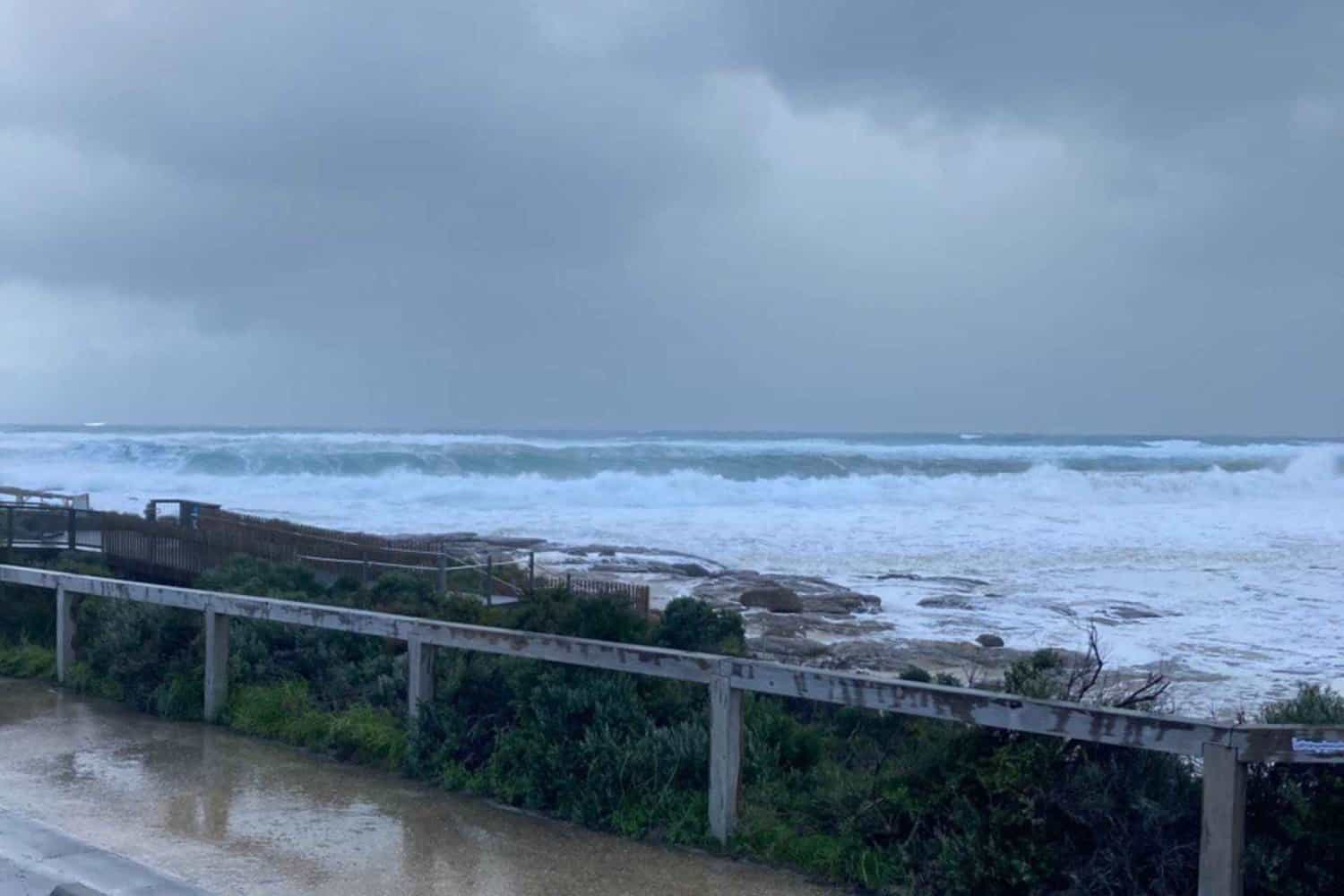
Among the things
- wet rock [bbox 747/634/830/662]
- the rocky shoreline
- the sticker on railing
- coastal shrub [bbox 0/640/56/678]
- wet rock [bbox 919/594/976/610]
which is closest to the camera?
the sticker on railing

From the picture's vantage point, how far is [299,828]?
694cm

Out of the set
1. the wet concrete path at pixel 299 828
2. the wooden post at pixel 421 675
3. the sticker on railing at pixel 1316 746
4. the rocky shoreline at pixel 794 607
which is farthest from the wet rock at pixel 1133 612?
the sticker on railing at pixel 1316 746

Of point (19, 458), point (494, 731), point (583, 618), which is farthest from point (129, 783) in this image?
point (19, 458)

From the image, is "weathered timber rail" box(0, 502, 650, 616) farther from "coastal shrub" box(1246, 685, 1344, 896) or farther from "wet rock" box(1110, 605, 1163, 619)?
"coastal shrub" box(1246, 685, 1344, 896)

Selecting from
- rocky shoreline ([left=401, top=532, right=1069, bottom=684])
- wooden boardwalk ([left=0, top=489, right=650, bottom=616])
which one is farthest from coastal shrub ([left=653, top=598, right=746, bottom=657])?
wooden boardwalk ([left=0, top=489, right=650, bottom=616])

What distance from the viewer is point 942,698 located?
585 centimetres

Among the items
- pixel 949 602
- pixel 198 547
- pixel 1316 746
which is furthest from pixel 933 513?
pixel 1316 746

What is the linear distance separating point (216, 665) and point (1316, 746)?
7.23 metres

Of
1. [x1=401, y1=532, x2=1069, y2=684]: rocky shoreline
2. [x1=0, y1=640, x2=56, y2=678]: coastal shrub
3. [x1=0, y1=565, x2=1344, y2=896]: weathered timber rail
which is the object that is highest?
[x1=0, y1=565, x2=1344, y2=896]: weathered timber rail

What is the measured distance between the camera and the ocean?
21.9m

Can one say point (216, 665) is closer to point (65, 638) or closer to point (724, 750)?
point (65, 638)

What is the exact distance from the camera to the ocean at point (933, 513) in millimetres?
21891

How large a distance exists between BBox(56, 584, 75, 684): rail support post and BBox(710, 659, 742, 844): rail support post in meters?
6.60

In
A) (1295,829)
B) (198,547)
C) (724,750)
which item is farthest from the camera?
(198,547)
